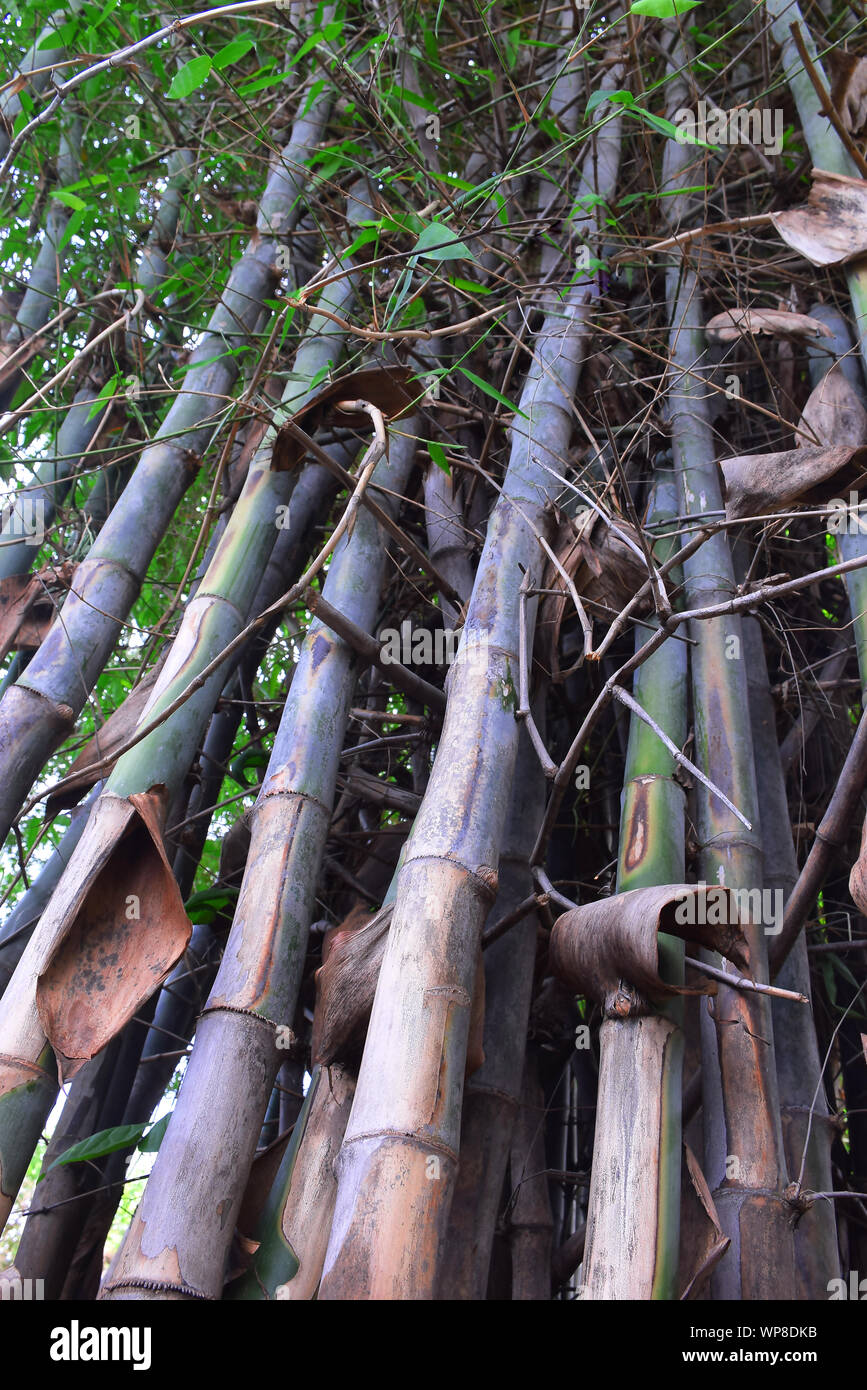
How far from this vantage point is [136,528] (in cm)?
199

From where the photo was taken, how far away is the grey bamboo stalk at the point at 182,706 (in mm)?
1346

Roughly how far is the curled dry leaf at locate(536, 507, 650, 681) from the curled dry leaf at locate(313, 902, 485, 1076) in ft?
1.84

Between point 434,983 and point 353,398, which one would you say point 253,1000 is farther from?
point 353,398

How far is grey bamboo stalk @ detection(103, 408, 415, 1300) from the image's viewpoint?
1173 mm

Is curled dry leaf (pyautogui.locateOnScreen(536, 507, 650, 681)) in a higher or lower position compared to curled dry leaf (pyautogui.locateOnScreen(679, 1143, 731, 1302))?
higher

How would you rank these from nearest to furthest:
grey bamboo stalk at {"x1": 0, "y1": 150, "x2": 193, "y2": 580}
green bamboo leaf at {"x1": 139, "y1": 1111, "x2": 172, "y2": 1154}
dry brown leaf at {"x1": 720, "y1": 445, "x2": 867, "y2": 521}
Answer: green bamboo leaf at {"x1": 139, "y1": 1111, "x2": 172, "y2": 1154} < dry brown leaf at {"x1": 720, "y1": 445, "x2": 867, "y2": 521} < grey bamboo stalk at {"x1": 0, "y1": 150, "x2": 193, "y2": 580}

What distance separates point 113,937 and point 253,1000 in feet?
0.67

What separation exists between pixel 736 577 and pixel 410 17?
144 cm

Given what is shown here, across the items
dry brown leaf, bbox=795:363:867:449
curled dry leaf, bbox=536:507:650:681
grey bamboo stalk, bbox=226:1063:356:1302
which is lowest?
grey bamboo stalk, bbox=226:1063:356:1302

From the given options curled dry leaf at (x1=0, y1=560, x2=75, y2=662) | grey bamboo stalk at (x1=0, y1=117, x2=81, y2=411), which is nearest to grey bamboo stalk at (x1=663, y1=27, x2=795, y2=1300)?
curled dry leaf at (x1=0, y1=560, x2=75, y2=662)

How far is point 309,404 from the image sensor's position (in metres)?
1.73

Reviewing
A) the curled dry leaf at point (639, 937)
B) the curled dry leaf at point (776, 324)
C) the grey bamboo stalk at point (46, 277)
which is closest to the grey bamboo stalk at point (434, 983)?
the curled dry leaf at point (639, 937)

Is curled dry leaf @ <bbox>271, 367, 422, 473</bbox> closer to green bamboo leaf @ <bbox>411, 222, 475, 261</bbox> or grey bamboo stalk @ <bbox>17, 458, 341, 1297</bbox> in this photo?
green bamboo leaf @ <bbox>411, 222, 475, 261</bbox>
